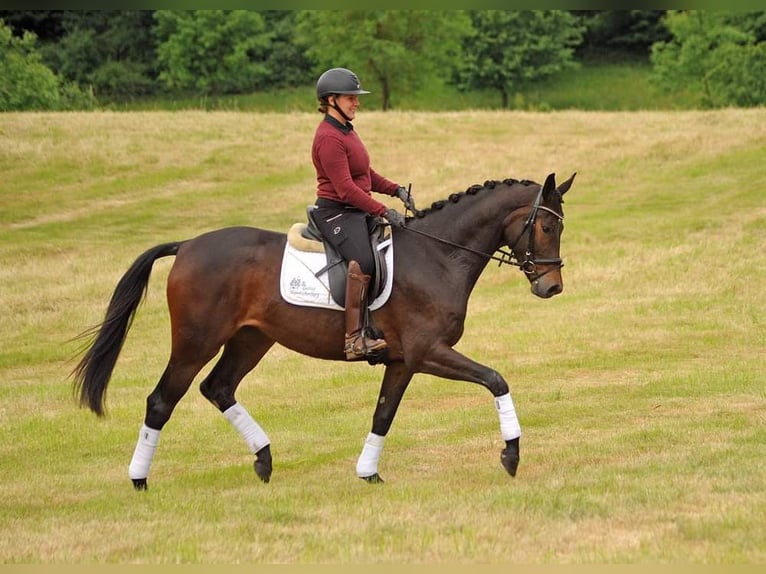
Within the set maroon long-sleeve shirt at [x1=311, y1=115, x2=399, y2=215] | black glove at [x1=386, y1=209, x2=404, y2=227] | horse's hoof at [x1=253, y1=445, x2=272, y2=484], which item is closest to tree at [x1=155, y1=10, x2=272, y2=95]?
maroon long-sleeve shirt at [x1=311, y1=115, x2=399, y2=215]

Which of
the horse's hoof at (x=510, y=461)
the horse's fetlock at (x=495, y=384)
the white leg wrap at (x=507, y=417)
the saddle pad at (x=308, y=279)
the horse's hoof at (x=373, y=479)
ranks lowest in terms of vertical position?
the horse's hoof at (x=373, y=479)

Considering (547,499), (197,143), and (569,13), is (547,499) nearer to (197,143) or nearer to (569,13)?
(197,143)

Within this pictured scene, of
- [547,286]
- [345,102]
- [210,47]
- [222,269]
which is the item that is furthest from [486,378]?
[210,47]

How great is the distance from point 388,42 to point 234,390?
61420 mm

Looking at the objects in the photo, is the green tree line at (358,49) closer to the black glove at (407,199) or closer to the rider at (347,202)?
the black glove at (407,199)

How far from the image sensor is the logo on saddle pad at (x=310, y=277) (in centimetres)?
1109

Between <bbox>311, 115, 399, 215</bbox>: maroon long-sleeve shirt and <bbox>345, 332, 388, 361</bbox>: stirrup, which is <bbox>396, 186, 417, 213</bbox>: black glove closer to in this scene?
<bbox>311, 115, 399, 215</bbox>: maroon long-sleeve shirt

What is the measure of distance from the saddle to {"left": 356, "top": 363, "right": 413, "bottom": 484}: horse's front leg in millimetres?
796

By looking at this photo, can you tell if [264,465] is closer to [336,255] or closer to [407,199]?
[336,255]

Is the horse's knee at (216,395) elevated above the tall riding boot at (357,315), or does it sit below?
below

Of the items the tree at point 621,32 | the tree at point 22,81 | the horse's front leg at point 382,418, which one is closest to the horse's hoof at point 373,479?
the horse's front leg at point 382,418

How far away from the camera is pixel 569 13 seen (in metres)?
84.7

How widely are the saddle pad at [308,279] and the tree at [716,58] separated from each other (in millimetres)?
61312

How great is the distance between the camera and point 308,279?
36.6ft
